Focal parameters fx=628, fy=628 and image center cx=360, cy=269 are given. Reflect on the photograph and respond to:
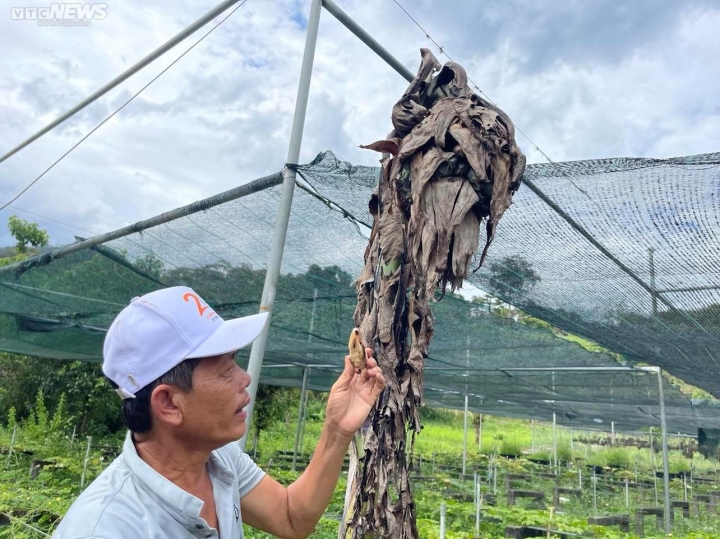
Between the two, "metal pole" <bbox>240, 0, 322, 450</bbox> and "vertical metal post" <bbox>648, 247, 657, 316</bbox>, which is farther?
"vertical metal post" <bbox>648, 247, 657, 316</bbox>

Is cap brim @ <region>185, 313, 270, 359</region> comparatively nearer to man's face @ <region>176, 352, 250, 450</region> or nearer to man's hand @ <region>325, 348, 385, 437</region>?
man's face @ <region>176, 352, 250, 450</region>

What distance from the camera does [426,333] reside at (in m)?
1.80

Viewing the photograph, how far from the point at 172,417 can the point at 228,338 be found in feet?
0.58

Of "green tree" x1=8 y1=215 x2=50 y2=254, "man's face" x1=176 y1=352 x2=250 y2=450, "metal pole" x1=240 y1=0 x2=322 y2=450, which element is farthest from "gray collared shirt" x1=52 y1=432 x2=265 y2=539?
"green tree" x1=8 y1=215 x2=50 y2=254

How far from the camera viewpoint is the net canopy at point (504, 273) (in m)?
3.01

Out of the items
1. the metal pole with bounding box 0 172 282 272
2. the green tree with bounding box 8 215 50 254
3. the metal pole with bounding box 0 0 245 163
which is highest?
the green tree with bounding box 8 215 50 254

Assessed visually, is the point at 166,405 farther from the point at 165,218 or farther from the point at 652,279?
the point at 652,279

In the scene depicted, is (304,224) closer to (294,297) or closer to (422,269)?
(294,297)

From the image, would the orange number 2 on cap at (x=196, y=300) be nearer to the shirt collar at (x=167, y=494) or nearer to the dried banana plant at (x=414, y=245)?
the shirt collar at (x=167, y=494)

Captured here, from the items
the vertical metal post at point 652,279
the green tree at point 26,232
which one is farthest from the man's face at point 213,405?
the green tree at point 26,232

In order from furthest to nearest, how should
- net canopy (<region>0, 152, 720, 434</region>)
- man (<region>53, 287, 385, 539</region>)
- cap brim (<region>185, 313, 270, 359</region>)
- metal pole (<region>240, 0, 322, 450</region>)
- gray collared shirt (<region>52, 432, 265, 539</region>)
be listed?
net canopy (<region>0, 152, 720, 434</region>) → metal pole (<region>240, 0, 322, 450</region>) → cap brim (<region>185, 313, 270, 359</region>) → man (<region>53, 287, 385, 539</region>) → gray collared shirt (<region>52, 432, 265, 539</region>)

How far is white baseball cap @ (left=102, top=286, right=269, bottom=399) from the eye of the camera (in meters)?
1.13

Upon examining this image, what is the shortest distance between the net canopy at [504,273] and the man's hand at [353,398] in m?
1.59

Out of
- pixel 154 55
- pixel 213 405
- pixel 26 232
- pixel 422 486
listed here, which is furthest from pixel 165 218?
pixel 26 232
